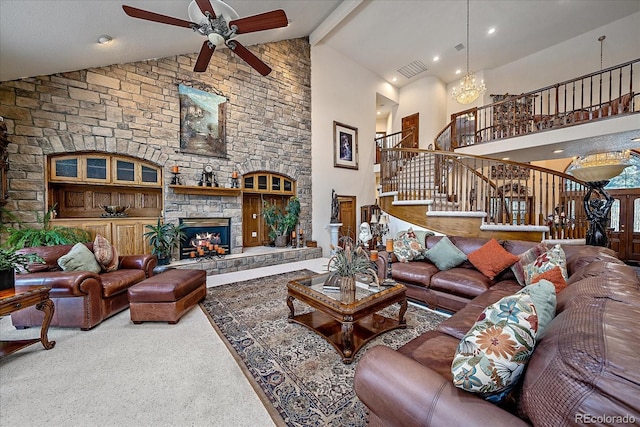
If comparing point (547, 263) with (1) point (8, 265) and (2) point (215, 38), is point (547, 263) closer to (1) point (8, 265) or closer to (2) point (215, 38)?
(2) point (215, 38)

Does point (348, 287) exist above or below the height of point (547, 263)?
below

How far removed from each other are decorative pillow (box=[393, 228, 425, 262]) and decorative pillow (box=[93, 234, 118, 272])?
3.66m

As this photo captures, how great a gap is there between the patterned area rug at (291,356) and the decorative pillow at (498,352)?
2.76 feet

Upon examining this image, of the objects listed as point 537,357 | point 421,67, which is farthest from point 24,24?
point 421,67

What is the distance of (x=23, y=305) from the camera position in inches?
75.8

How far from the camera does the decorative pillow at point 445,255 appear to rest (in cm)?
305

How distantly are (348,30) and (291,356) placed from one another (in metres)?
7.09

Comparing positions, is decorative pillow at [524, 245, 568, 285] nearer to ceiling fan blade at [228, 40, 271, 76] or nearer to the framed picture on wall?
ceiling fan blade at [228, 40, 271, 76]

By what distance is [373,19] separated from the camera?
5.71 meters

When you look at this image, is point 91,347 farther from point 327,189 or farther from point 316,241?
point 327,189

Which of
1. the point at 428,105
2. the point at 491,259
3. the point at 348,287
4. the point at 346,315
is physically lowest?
the point at 346,315

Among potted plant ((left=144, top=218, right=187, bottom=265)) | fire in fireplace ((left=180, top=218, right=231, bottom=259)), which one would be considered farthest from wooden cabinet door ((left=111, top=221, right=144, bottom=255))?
fire in fireplace ((left=180, top=218, right=231, bottom=259))

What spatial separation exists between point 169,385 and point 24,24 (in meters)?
3.90

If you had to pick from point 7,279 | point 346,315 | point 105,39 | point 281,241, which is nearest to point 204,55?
point 105,39
